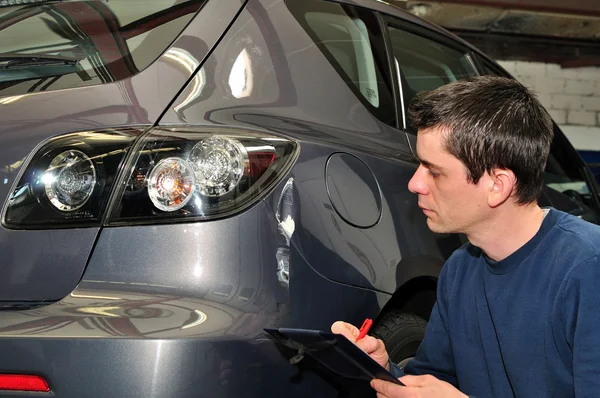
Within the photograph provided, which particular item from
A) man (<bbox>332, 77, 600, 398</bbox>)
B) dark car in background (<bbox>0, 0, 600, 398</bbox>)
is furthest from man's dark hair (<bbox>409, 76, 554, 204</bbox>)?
dark car in background (<bbox>0, 0, 600, 398</bbox>)

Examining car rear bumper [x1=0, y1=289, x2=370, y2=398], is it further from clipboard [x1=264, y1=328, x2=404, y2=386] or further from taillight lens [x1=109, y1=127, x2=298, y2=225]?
taillight lens [x1=109, y1=127, x2=298, y2=225]

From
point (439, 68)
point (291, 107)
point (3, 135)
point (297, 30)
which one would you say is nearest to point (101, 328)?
point (3, 135)

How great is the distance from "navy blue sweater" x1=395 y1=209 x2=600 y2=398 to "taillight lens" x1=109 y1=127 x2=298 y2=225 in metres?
0.50

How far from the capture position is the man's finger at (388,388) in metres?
1.58

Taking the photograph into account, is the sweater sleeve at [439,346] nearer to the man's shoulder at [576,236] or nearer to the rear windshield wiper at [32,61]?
the man's shoulder at [576,236]

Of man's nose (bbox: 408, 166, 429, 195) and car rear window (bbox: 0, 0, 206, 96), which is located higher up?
car rear window (bbox: 0, 0, 206, 96)

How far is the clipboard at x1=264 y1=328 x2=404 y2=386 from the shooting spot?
58.4 inches

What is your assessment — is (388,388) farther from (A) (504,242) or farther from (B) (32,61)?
(B) (32,61)

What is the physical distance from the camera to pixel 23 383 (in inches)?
60.9

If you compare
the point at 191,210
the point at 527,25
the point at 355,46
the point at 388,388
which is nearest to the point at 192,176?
the point at 191,210

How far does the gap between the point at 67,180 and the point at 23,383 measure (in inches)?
16.8

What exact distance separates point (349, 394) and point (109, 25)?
1.18m

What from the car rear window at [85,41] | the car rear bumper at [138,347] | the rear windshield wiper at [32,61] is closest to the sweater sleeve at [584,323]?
the car rear bumper at [138,347]

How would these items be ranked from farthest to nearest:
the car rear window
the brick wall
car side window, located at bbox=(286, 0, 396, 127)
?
the brick wall < car side window, located at bbox=(286, 0, 396, 127) < the car rear window
